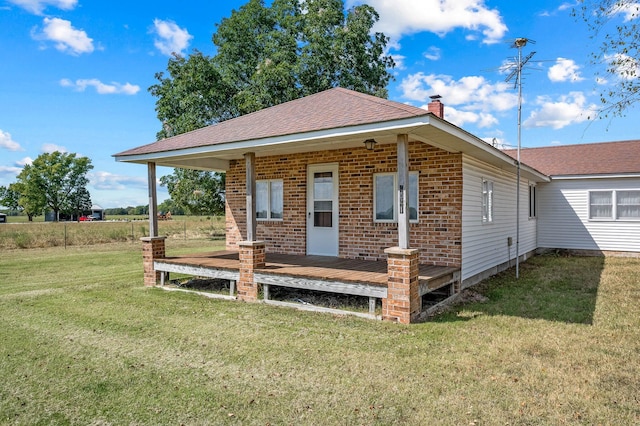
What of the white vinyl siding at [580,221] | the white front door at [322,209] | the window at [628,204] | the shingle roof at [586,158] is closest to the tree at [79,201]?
the shingle roof at [586,158]

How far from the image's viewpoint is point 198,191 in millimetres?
20625

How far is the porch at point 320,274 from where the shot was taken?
600 centimetres

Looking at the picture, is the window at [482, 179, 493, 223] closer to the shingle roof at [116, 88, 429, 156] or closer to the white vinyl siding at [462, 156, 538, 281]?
the white vinyl siding at [462, 156, 538, 281]

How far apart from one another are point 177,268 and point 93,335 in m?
2.99

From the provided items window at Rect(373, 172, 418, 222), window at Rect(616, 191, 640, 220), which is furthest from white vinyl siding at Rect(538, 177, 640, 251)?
window at Rect(373, 172, 418, 222)

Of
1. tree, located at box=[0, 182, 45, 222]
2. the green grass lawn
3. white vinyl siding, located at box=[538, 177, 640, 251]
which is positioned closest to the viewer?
the green grass lawn

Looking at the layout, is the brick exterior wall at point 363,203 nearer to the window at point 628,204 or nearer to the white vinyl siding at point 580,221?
the white vinyl siding at point 580,221

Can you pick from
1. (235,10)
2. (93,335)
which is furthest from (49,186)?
(93,335)

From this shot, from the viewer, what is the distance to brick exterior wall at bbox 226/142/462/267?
7551 mm

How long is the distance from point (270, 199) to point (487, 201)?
5.05m

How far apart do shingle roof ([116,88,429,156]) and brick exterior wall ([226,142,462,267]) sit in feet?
3.86

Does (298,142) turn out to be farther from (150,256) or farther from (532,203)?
(532,203)

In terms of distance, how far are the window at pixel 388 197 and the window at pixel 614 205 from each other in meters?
9.87

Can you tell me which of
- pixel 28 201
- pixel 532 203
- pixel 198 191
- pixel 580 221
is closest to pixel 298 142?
pixel 532 203
